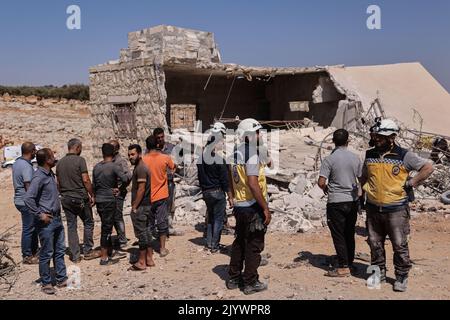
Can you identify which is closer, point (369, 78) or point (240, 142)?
point (240, 142)

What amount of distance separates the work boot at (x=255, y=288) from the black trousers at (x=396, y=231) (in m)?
1.28

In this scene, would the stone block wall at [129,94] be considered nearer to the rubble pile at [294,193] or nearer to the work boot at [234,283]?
the rubble pile at [294,193]

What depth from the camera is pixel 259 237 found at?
181 inches

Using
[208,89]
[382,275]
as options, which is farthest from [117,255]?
[208,89]

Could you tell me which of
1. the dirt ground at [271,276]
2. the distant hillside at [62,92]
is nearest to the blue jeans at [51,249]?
the dirt ground at [271,276]

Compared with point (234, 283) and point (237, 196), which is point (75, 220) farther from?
point (237, 196)

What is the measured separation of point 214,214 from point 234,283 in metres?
1.60

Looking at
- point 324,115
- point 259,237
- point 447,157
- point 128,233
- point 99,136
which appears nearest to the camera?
point 259,237

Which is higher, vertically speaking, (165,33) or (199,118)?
(165,33)

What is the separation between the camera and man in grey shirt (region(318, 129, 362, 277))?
16.3 feet

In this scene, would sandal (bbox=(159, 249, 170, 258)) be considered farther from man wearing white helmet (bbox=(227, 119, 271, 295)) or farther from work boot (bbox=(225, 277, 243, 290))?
man wearing white helmet (bbox=(227, 119, 271, 295))

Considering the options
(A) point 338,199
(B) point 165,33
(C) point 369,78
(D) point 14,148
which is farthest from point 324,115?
(D) point 14,148
